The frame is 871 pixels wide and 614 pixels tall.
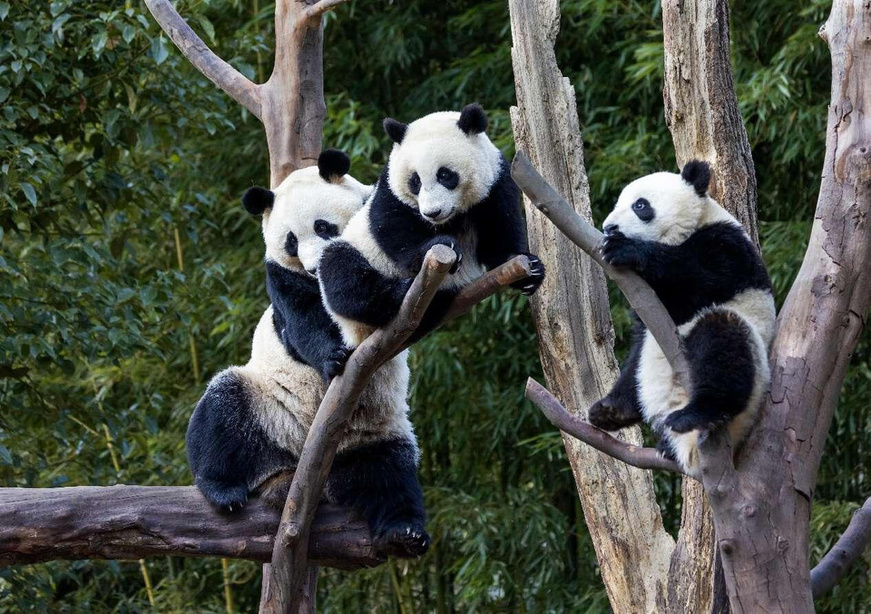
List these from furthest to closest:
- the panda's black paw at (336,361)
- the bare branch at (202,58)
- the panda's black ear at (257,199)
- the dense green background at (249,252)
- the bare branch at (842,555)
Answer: the dense green background at (249,252) → the bare branch at (202,58) → the panda's black ear at (257,199) → the panda's black paw at (336,361) → the bare branch at (842,555)

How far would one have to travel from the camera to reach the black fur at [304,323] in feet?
9.23

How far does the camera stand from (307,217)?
304 cm

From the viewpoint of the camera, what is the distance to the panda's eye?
264 centimetres

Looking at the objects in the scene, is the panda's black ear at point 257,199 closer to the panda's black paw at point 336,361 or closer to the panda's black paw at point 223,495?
the panda's black paw at point 336,361

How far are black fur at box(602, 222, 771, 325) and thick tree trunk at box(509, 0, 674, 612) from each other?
95 cm

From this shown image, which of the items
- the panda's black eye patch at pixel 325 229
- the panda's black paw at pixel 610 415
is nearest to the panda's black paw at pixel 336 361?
the panda's black eye patch at pixel 325 229

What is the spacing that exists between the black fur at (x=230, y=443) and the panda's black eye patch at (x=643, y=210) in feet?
4.29

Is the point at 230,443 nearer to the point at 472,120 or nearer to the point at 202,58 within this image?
the point at 472,120

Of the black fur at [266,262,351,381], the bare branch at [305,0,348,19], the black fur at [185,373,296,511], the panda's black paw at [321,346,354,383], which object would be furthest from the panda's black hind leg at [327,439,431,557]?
the bare branch at [305,0,348,19]

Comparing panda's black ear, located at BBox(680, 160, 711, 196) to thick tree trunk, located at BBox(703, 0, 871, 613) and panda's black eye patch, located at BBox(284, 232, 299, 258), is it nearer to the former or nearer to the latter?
thick tree trunk, located at BBox(703, 0, 871, 613)

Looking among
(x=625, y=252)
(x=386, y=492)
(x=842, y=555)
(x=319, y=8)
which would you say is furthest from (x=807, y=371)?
(x=319, y=8)

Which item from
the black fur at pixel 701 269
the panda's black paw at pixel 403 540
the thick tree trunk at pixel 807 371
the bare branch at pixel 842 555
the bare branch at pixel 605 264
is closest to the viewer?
the bare branch at pixel 605 264

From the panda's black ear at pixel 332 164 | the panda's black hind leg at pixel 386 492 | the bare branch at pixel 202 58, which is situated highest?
the bare branch at pixel 202 58

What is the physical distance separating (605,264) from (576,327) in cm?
115
